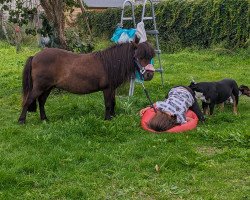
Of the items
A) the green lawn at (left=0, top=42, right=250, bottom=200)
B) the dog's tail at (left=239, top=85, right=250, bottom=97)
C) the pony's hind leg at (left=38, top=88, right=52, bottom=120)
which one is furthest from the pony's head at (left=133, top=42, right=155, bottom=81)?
the dog's tail at (left=239, top=85, right=250, bottom=97)

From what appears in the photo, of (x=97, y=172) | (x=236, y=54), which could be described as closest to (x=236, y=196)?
(x=97, y=172)

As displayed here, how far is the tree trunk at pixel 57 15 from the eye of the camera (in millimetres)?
11250

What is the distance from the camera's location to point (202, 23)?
72.5 ft

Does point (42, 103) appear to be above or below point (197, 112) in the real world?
above

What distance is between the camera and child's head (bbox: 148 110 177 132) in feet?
24.5

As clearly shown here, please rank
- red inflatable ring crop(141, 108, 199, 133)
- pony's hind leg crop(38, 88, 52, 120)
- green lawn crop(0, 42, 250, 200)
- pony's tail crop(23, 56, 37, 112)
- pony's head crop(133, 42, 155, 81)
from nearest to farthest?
green lawn crop(0, 42, 250, 200), red inflatable ring crop(141, 108, 199, 133), pony's head crop(133, 42, 155, 81), pony's tail crop(23, 56, 37, 112), pony's hind leg crop(38, 88, 52, 120)

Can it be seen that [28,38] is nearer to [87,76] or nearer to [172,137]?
[87,76]

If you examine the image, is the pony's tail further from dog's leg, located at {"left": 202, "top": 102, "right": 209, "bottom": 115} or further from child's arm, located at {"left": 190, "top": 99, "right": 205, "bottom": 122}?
dog's leg, located at {"left": 202, "top": 102, "right": 209, "bottom": 115}

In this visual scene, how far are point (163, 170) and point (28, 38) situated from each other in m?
21.6

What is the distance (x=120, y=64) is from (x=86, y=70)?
62 cm

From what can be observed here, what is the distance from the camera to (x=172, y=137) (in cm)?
703

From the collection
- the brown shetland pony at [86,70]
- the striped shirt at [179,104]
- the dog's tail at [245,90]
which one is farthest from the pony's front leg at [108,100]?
the dog's tail at [245,90]

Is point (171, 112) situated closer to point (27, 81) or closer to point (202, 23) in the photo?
point (27, 81)

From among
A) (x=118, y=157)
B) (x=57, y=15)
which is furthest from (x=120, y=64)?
(x=57, y=15)
